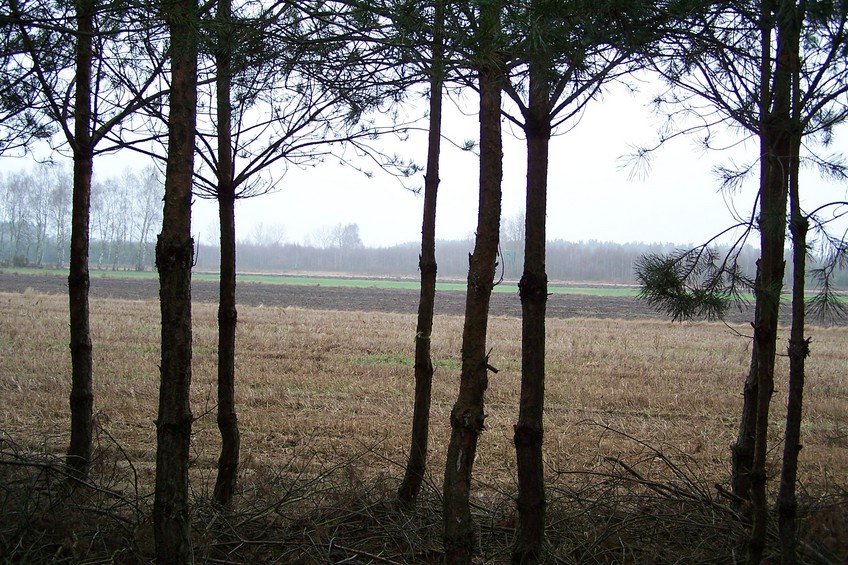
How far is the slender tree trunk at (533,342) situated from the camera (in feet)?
11.5

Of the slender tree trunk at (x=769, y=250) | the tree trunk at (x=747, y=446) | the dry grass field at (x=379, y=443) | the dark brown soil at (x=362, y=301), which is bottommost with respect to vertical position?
the dry grass field at (x=379, y=443)

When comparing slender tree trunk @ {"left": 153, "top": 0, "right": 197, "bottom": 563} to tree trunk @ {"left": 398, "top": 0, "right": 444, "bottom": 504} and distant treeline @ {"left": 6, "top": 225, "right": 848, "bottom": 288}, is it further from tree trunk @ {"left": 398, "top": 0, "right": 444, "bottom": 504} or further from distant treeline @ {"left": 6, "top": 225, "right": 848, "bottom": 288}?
distant treeline @ {"left": 6, "top": 225, "right": 848, "bottom": 288}

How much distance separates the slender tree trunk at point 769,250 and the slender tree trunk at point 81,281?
14.3 ft

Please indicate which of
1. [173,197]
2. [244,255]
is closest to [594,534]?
[173,197]

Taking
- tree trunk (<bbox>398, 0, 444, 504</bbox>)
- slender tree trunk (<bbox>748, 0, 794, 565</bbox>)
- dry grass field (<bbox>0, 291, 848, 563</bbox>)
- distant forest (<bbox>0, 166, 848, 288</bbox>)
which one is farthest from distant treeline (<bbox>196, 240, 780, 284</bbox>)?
slender tree trunk (<bbox>748, 0, 794, 565</bbox>)

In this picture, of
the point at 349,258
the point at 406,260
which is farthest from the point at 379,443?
the point at 349,258

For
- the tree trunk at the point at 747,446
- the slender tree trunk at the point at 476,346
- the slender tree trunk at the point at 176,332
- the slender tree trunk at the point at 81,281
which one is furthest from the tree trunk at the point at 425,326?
the slender tree trunk at the point at 81,281

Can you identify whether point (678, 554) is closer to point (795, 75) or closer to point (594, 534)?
point (594, 534)

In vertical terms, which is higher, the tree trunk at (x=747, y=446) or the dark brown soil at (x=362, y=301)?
the tree trunk at (x=747, y=446)

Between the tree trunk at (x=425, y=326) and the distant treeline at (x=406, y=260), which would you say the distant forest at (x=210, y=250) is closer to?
the distant treeline at (x=406, y=260)

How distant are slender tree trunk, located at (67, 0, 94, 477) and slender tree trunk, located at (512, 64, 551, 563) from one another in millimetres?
3242

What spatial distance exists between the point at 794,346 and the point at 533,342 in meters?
1.24

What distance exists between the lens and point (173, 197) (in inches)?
127

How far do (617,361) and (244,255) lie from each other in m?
77.4
